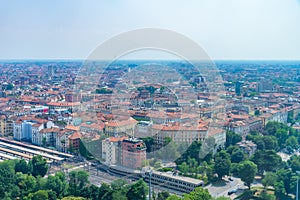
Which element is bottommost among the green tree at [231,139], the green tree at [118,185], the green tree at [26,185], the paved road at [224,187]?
the paved road at [224,187]

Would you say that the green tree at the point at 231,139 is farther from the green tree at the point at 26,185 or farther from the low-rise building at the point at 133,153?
the green tree at the point at 26,185

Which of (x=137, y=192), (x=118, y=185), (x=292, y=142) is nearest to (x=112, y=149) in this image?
(x=118, y=185)

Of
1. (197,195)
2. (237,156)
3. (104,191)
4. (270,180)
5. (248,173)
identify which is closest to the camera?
(197,195)

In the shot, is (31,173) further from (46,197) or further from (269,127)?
(269,127)

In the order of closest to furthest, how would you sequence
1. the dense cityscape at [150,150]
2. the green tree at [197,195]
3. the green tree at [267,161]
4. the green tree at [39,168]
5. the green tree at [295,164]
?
the green tree at [197,195], the dense cityscape at [150,150], the green tree at [295,164], the green tree at [39,168], the green tree at [267,161]

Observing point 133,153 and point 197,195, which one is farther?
point 133,153

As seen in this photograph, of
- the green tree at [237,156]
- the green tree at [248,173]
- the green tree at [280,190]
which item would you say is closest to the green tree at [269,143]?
the green tree at [237,156]

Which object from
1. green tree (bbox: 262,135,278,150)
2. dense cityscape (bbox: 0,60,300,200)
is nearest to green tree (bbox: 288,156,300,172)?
dense cityscape (bbox: 0,60,300,200)

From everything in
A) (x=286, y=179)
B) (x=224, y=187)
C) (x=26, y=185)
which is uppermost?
(x=286, y=179)

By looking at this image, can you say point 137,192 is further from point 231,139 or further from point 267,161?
point 231,139

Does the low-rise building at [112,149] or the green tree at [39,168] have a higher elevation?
the low-rise building at [112,149]

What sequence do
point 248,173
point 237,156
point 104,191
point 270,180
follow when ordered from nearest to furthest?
point 104,191, point 270,180, point 248,173, point 237,156

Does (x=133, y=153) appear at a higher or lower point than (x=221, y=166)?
higher
